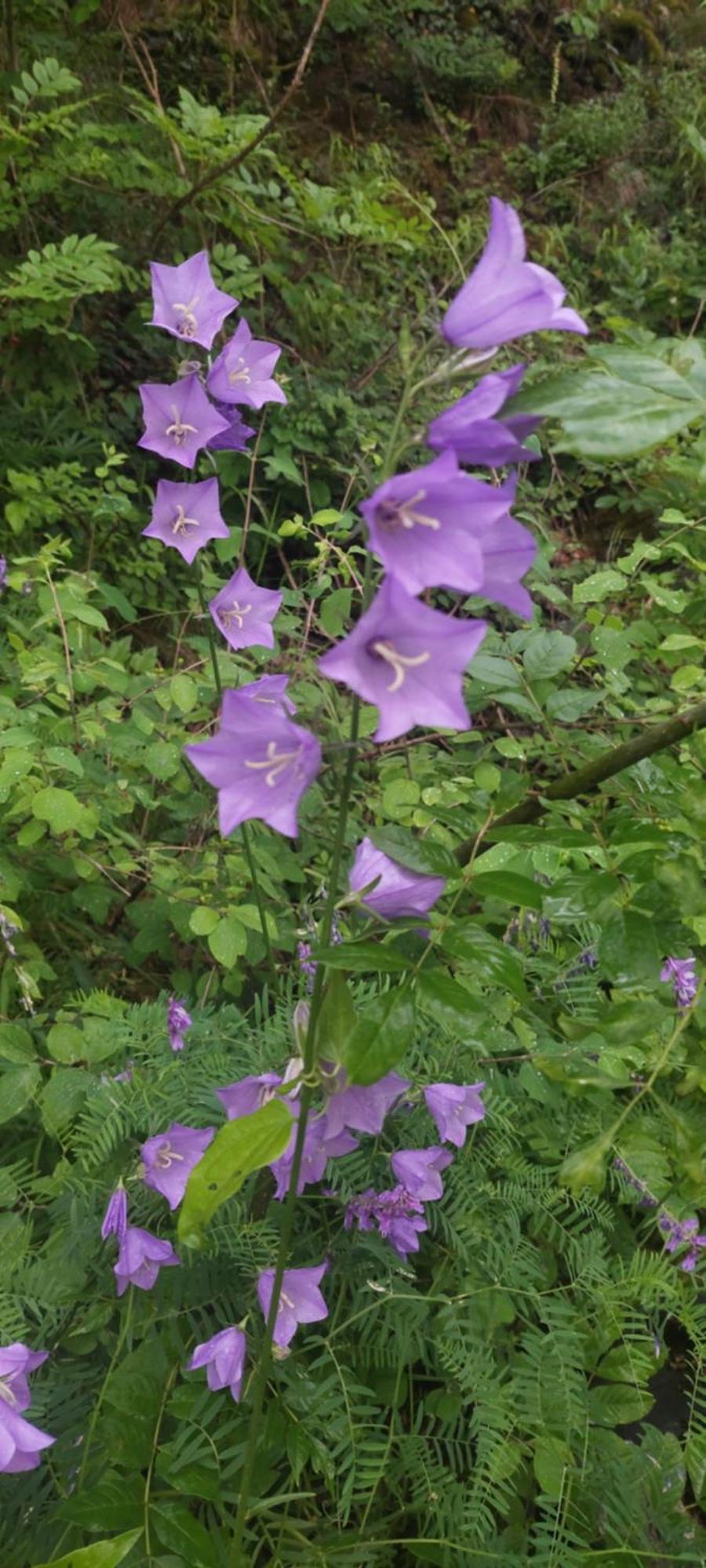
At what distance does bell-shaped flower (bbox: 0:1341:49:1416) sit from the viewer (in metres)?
1.13

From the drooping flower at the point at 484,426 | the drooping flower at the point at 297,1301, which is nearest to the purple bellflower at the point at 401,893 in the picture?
the drooping flower at the point at 484,426

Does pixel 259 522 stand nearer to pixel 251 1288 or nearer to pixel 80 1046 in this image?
pixel 80 1046

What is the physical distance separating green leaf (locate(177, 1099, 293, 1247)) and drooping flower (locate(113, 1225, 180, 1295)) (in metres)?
0.44

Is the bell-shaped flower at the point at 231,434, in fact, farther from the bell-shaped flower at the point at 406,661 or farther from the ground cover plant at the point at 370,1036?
the bell-shaped flower at the point at 406,661

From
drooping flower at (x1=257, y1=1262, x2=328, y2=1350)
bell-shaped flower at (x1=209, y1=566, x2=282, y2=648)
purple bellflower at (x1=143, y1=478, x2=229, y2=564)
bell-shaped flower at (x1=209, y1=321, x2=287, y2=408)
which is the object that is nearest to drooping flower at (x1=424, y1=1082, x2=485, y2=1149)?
drooping flower at (x1=257, y1=1262, x2=328, y2=1350)

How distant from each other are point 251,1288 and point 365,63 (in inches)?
212

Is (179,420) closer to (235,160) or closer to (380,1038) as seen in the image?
(380,1038)

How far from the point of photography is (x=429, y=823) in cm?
179

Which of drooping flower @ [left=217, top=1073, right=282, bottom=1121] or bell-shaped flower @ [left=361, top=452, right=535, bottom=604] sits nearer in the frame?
bell-shaped flower @ [left=361, top=452, right=535, bottom=604]

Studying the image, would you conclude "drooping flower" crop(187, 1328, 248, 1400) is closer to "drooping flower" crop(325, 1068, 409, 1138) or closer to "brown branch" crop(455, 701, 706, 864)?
"drooping flower" crop(325, 1068, 409, 1138)

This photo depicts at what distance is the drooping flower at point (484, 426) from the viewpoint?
66cm

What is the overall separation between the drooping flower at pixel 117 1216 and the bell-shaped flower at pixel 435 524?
3.03 feet

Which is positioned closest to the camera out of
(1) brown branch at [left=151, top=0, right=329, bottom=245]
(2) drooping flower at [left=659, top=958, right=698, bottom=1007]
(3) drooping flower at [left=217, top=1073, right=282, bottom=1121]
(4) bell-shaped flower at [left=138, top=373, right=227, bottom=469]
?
(3) drooping flower at [left=217, top=1073, right=282, bottom=1121]

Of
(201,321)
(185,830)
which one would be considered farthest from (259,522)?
(201,321)
